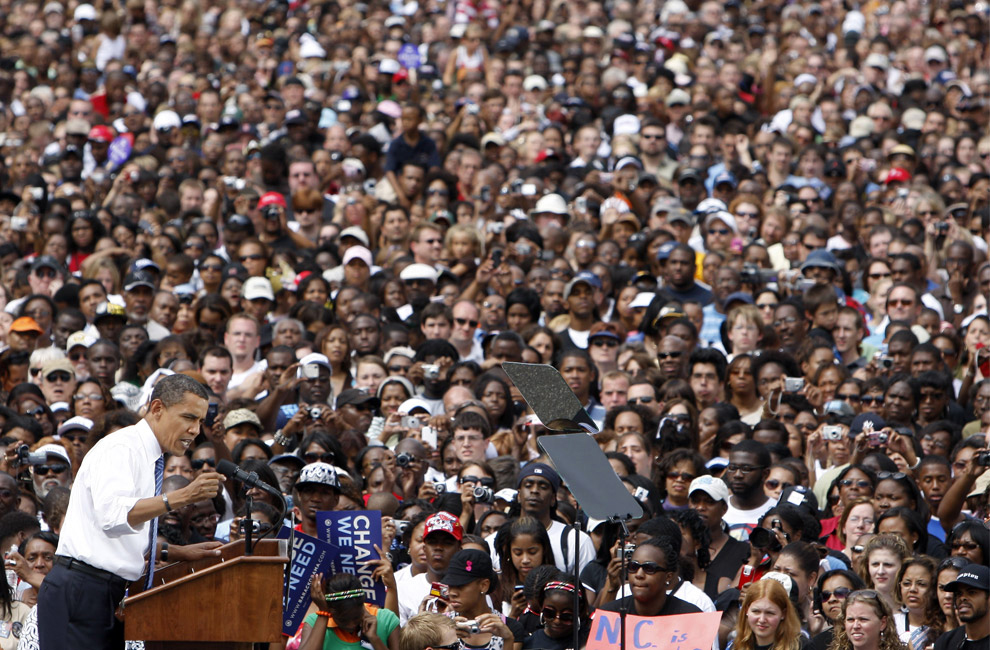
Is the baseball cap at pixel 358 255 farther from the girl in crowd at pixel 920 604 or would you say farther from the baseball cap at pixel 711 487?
the girl in crowd at pixel 920 604

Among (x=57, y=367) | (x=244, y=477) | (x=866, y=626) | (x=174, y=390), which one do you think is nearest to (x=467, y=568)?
(x=866, y=626)

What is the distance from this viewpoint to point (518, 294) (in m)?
13.2

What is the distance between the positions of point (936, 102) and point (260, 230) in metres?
7.75

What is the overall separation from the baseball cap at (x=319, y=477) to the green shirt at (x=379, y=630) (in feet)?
3.72

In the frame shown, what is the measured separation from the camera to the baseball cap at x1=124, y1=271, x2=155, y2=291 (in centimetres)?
1360

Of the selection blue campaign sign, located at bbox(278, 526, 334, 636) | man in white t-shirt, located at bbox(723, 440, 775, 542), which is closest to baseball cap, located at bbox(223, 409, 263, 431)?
man in white t-shirt, located at bbox(723, 440, 775, 542)

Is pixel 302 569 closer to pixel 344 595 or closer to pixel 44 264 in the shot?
pixel 344 595

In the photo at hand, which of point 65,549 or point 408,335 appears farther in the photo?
point 408,335

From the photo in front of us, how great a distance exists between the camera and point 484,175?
16.0 m

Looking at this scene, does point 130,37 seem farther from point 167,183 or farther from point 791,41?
point 791,41

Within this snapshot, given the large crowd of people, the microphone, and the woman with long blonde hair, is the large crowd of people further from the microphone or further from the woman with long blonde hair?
the microphone

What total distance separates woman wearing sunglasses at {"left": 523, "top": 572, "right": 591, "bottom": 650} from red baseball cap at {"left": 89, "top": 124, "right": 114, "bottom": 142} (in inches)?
434

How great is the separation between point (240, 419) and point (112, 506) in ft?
15.9

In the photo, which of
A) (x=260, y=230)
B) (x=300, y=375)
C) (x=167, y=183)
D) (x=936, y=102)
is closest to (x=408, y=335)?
(x=300, y=375)
